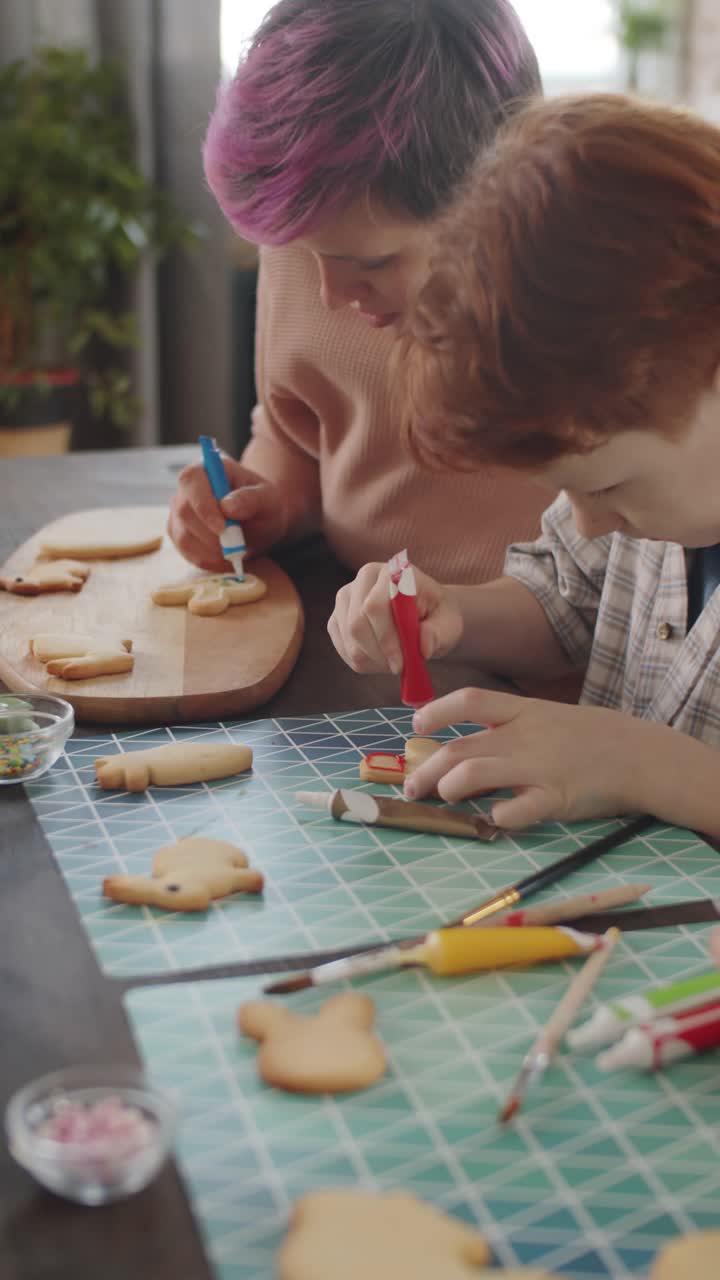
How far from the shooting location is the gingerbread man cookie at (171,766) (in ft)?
3.03

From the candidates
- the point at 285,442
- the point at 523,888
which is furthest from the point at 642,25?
the point at 523,888

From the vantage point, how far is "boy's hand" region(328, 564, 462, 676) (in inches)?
41.6

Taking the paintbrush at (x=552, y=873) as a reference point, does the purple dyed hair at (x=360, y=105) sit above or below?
above

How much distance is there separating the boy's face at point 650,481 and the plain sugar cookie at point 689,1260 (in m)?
0.48

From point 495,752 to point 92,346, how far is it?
2801 millimetres

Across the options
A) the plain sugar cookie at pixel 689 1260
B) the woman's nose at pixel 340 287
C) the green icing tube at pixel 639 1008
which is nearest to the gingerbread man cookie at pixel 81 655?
the woman's nose at pixel 340 287

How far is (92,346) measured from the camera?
347 centimetres

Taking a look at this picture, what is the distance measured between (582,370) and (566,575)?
0.50m

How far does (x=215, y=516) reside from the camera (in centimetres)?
141

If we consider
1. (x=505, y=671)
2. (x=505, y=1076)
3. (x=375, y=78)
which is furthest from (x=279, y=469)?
(x=505, y=1076)

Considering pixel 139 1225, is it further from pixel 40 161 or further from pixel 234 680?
pixel 40 161

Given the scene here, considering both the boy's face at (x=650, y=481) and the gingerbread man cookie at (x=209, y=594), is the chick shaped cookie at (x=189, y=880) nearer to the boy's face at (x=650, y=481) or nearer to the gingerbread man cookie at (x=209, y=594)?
the boy's face at (x=650, y=481)

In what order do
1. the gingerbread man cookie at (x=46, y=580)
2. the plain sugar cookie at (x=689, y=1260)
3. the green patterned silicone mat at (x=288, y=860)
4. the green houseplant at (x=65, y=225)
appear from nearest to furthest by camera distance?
the plain sugar cookie at (x=689, y=1260), the green patterned silicone mat at (x=288, y=860), the gingerbread man cookie at (x=46, y=580), the green houseplant at (x=65, y=225)

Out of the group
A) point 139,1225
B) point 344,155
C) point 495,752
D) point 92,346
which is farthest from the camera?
point 92,346
